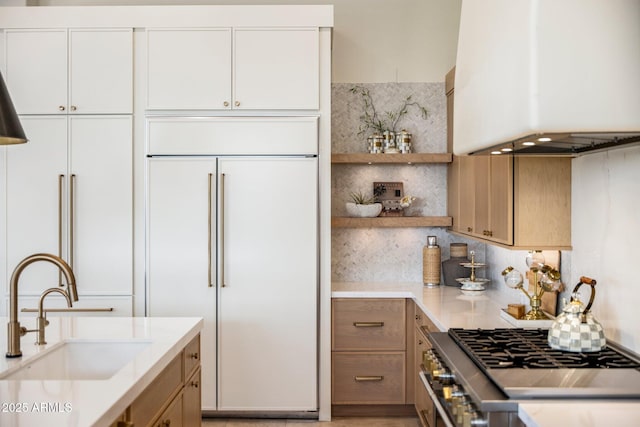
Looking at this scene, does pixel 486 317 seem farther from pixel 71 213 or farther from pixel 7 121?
pixel 71 213

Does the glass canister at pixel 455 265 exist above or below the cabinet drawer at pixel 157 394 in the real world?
above

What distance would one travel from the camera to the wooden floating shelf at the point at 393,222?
13.5ft

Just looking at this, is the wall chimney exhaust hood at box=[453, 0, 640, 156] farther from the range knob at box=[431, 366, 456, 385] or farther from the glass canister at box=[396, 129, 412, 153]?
the glass canister at box=[396, 129, 412, 153]

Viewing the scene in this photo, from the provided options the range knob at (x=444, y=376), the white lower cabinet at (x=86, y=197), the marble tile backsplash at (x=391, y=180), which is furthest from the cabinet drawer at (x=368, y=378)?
the range knob at (x=444, y=376)

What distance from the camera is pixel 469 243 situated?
439 cm

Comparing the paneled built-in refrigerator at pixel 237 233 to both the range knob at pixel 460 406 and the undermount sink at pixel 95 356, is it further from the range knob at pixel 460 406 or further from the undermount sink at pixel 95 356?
the range knob at pixel 460 406

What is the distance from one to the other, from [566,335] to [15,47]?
11.9 ft

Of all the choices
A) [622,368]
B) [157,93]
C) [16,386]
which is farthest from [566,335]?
[157,93]

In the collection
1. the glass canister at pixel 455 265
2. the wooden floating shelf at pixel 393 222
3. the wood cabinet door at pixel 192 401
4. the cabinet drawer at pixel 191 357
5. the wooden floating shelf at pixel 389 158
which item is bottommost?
the wood cabinet door at pixel 192 401

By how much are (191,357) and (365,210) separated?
74.1 inches

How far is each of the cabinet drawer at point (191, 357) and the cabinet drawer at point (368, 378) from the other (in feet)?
4.27

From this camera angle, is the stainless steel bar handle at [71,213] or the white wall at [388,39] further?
the white wall at [388,39]

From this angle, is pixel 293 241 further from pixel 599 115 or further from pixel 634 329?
pixel 599 115

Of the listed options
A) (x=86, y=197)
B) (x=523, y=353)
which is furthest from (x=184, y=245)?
(x=523, y=353)
